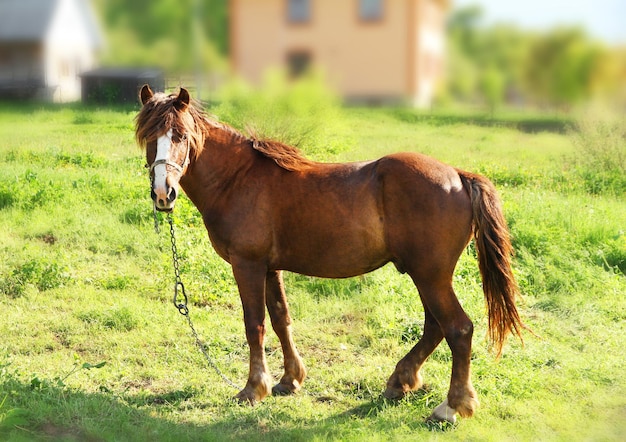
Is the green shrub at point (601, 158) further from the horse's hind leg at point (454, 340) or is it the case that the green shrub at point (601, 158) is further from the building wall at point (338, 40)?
the horse's hind leg at point (454, 340)

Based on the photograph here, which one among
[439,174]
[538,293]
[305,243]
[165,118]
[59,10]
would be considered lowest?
[538,293]

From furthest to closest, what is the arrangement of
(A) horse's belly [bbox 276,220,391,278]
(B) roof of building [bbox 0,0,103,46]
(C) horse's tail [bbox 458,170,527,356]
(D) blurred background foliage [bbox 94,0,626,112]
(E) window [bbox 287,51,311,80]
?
1. (B) roof of building [bbox 0,0,103,46]
2. (E) window [bbox 287,51,311,80]
3. (A) horse's belly [bbox 276,220,391,278]
4. (D) blurred background foliage [bbox 94,0,626,112]
5. (C) horse's tail [bbox 458,170,527,356]

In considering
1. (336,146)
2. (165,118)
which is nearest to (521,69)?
(165,118)

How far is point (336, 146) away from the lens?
29.1 ft

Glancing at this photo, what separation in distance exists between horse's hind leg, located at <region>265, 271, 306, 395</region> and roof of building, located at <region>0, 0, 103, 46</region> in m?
3.35

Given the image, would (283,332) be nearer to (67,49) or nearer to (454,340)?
(454,340)

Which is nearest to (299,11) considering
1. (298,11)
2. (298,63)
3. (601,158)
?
(298,11)

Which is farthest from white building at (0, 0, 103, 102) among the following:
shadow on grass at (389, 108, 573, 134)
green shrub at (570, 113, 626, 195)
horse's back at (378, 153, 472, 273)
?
green shrub at (570, 113, 626, 195)

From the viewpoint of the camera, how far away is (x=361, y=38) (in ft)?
19.0

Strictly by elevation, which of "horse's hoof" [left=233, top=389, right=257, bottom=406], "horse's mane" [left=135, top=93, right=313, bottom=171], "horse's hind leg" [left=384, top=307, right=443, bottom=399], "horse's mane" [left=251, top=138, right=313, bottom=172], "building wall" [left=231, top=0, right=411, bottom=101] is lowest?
"horse's hoof" [left=233, top=389, right=257, bottom=406]

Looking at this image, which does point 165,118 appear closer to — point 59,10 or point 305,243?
point 305,243

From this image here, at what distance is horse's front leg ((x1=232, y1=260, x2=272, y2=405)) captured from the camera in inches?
190

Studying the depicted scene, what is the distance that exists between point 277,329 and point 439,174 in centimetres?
160

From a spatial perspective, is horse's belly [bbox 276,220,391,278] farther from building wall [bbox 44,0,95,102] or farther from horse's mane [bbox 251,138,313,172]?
building wall [bbox 44,0,95,102]
